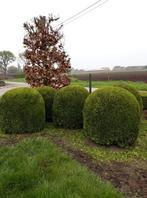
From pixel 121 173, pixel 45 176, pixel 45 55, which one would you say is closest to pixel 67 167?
pixel 45 176

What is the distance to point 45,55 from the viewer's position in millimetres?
10047

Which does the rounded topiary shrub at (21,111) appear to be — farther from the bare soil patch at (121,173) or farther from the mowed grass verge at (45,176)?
the bare soil patch at (121,173)

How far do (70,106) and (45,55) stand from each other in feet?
13.7

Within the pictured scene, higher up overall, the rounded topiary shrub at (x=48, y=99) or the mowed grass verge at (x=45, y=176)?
the rounded topiary shrub at (x=48, y=99)

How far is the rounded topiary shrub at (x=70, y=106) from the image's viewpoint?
6344mm

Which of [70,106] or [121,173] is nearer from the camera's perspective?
[121,173]

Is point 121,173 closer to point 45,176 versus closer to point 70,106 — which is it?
point 45,176

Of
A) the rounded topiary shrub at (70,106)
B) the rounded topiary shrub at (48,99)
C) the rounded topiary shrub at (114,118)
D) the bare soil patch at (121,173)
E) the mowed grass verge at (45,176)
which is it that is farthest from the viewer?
the rounded topiary shrub at (48,99)

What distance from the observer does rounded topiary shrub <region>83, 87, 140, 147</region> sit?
519 cm

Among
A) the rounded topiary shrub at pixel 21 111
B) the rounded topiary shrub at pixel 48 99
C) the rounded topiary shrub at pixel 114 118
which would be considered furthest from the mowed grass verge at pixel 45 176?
the rounded topiary shrub at pixel 48 99

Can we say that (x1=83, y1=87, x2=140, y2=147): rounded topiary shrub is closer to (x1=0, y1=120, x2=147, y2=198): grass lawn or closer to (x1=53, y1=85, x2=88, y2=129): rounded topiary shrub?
(x1=0, y1=120, x2=147, y2=198): grass lawn

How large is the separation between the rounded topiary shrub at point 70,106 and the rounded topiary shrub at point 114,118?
A: 3.11 feet

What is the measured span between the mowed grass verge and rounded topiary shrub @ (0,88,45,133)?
4.09 feet

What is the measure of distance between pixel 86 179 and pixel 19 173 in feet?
2.88
